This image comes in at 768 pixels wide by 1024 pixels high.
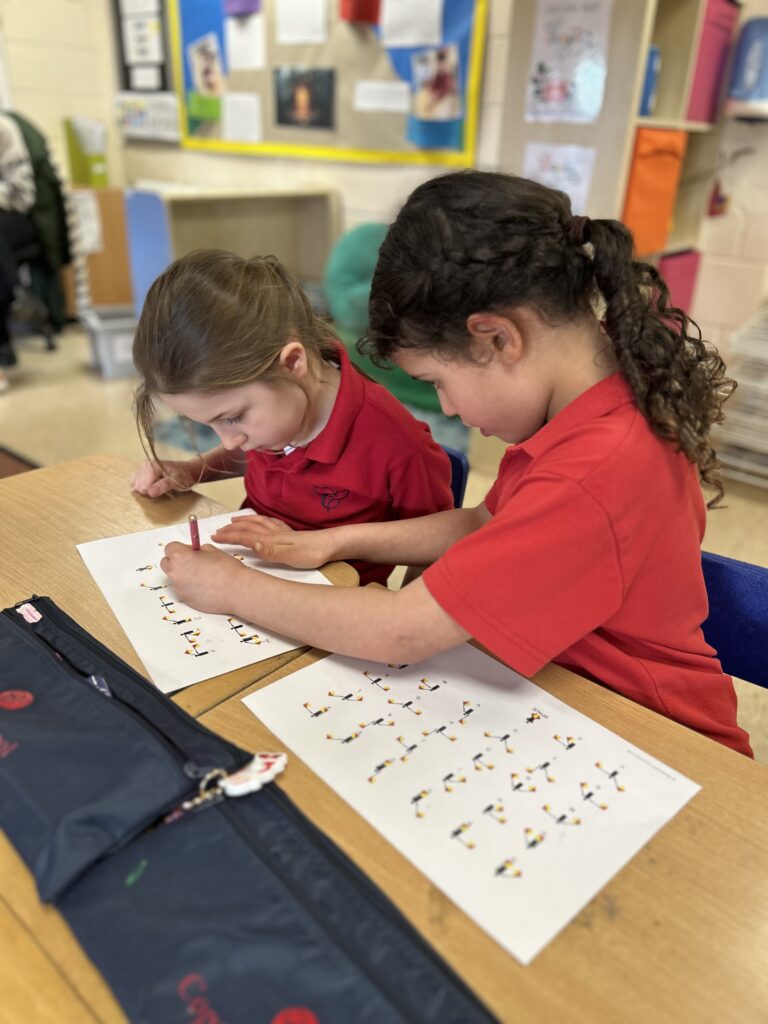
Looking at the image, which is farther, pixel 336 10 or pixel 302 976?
pixel 336 10

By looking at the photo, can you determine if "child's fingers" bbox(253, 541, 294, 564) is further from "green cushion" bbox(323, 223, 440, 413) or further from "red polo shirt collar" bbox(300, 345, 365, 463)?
"green cushion" bbox(323, 223, 440, 413)

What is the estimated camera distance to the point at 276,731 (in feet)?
2.20

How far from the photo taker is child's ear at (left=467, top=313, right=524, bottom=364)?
732 mm

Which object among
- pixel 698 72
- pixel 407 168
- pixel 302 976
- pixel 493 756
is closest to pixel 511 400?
pixel 493 756

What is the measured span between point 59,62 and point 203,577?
483 cm

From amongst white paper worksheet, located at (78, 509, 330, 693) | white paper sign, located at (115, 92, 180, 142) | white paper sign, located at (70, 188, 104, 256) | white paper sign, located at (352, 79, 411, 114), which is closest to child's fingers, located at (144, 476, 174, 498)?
white paper worksheet, located at (78, 509, 330, 693)

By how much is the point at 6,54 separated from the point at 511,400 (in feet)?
15.8

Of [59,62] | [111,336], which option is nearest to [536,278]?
[111,336]

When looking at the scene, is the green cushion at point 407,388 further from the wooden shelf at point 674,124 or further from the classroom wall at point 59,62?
the classroom wall at point 59,62

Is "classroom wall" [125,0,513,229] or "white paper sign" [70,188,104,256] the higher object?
"classroom wall" [125,0,513,229]

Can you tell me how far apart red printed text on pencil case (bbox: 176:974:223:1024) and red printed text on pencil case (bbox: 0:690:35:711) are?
0.30m

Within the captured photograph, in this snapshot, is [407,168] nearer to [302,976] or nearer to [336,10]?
[336,10]

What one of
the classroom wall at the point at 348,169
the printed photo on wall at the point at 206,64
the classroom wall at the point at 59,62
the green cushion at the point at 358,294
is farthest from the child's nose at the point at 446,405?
the classroom wall at the point at 59,62

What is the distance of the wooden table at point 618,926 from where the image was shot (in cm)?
47
